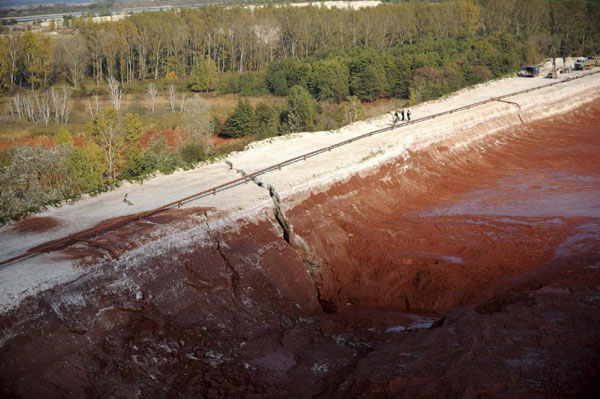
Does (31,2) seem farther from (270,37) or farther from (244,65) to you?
(270,37)

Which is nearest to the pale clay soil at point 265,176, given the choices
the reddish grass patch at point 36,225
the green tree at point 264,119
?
the reddish grass patch at point 36,225

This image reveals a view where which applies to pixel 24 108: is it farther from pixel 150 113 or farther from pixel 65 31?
pixel 65 31

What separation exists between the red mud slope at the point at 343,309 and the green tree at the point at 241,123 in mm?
28523

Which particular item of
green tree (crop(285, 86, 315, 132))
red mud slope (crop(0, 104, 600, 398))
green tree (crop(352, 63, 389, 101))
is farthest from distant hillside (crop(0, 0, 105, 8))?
red mud slope (crop(0, 104, 600, 398))

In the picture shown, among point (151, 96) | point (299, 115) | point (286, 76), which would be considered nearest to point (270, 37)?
point (286, 76)

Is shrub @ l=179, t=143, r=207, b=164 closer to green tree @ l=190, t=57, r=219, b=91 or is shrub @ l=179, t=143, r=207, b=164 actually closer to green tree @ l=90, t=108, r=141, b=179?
green tree @ l=90, t=108, r=141, b=179

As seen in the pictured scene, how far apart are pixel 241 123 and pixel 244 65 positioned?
3620 cm

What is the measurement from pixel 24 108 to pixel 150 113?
13.3 m

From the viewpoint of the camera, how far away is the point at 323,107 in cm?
5841

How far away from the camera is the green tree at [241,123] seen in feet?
168

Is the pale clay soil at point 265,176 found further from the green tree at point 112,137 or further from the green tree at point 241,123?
the green tree at point 241,123

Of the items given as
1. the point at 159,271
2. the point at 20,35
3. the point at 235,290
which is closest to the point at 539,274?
the point at 235,290

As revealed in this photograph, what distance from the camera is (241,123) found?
51.1 m

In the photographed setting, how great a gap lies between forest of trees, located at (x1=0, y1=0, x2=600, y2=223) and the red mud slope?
10.9 meters
